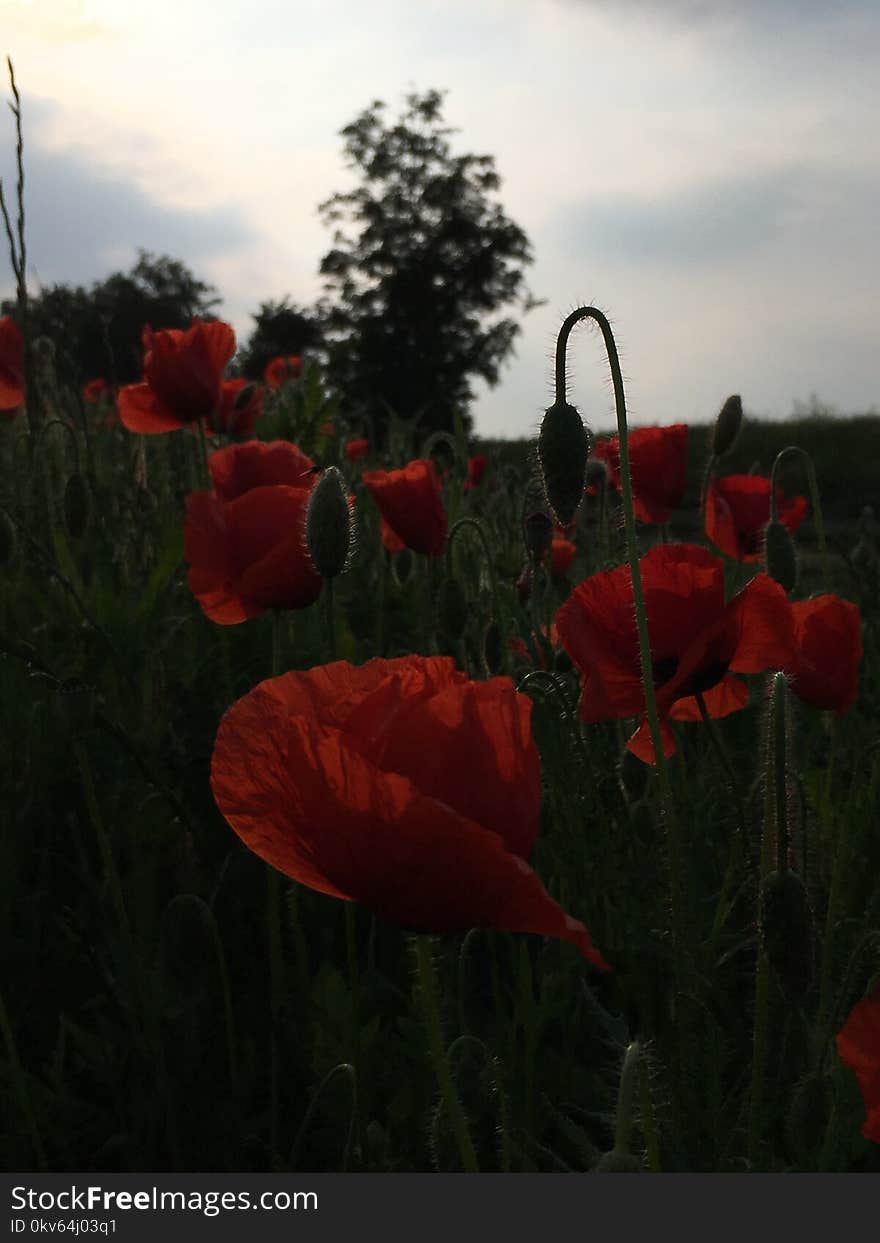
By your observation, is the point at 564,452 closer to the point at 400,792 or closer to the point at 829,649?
the point at 400,792

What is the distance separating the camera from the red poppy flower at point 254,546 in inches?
65.0

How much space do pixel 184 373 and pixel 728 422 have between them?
1.36 metres

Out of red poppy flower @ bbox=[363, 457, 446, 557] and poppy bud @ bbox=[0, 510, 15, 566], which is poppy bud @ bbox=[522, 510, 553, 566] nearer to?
red poppy flower @ bbox=[363, 457, 446, 557]

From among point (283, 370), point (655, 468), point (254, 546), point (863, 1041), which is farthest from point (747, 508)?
point (283, 370)

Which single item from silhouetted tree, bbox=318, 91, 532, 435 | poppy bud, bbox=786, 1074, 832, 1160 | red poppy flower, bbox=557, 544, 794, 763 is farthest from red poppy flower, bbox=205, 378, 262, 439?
silhouetted tree, bbox=318, 91, 532, 435

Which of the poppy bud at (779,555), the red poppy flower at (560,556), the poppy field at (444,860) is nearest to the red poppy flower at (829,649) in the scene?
the poppy field at (444,860)

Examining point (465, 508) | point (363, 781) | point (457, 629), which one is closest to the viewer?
point (363, 781)

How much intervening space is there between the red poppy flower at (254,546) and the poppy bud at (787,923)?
2.72 ft

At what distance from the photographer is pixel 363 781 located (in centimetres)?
75

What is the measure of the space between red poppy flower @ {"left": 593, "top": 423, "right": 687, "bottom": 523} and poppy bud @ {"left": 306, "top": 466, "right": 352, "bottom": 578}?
3.02ft
